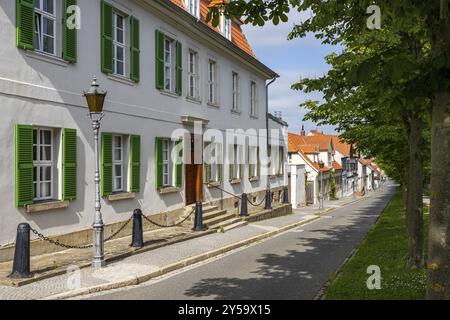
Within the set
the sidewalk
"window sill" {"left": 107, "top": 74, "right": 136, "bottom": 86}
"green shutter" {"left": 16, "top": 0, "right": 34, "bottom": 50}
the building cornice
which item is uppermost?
the building cornice

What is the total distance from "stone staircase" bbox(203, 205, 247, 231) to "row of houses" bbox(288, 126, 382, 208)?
12114 mm

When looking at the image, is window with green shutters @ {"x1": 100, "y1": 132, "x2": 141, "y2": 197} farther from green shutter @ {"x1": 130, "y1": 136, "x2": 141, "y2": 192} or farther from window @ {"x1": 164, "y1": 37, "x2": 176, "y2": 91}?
window @ {"x1": 164, "y1": 37, "x2": 176, "y2": 91}

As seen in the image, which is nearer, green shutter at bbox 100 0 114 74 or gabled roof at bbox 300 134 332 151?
green shutter at bbox 100 0 114 74

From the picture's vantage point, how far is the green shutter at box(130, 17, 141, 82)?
14.2 m

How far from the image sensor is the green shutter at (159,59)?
615 inches

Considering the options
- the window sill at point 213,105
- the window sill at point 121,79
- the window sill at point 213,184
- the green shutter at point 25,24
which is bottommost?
the window sill at point 213,184

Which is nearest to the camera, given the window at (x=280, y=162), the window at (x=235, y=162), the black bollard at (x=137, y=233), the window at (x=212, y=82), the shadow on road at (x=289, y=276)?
the shadow on road at (x=289, y=276)

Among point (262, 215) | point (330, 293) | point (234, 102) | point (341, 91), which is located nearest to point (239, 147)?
point (234, 102)

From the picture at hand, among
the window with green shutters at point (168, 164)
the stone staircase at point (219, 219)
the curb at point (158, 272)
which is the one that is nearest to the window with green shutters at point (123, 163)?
the window with green shutters at point (168, 164)

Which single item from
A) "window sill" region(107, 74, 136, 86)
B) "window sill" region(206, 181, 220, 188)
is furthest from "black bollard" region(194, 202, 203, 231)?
"window sill" region(107, 74, 136, 86)

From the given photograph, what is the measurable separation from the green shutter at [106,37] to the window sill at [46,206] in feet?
12.0

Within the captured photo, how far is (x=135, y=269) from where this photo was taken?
9898 millimetres

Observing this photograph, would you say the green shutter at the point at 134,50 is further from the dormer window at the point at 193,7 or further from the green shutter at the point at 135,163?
the dormer window at the point at 193,7
